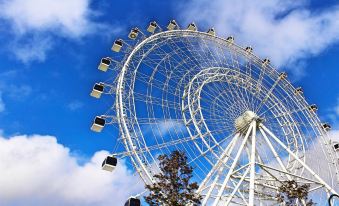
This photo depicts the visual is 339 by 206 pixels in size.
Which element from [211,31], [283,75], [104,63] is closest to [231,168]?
[104,63]

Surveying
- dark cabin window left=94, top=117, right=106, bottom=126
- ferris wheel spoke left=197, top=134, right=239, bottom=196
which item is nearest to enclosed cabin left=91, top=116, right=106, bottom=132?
dark cabin window left=94, top=117, right=106, bottom=126

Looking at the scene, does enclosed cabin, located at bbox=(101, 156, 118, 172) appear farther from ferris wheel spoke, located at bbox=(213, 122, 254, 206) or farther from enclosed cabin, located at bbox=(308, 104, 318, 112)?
enclosed cabin, located at bbox=(308, 104, 318, 112)

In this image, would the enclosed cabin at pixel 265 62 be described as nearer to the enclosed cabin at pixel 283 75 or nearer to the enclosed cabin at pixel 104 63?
the enclosed cabin at pixel 283 75

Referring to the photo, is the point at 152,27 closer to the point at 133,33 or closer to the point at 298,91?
the point at 133,33

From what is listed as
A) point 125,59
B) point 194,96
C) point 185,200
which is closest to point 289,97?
point 194,96

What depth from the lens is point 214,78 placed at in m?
33.2

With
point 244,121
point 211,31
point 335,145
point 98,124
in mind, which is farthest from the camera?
point 211,31

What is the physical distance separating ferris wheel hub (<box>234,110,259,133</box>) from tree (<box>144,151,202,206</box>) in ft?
31.7

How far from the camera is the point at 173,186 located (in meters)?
20.8

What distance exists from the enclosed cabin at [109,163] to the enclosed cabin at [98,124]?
260cm

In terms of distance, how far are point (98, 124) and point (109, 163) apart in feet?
10.1

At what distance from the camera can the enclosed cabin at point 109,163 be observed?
24.0 m

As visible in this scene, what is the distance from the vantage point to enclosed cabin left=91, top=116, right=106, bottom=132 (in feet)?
84.8

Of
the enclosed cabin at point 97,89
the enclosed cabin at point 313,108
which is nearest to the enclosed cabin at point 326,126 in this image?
the enclosed cabin at point 313,108
